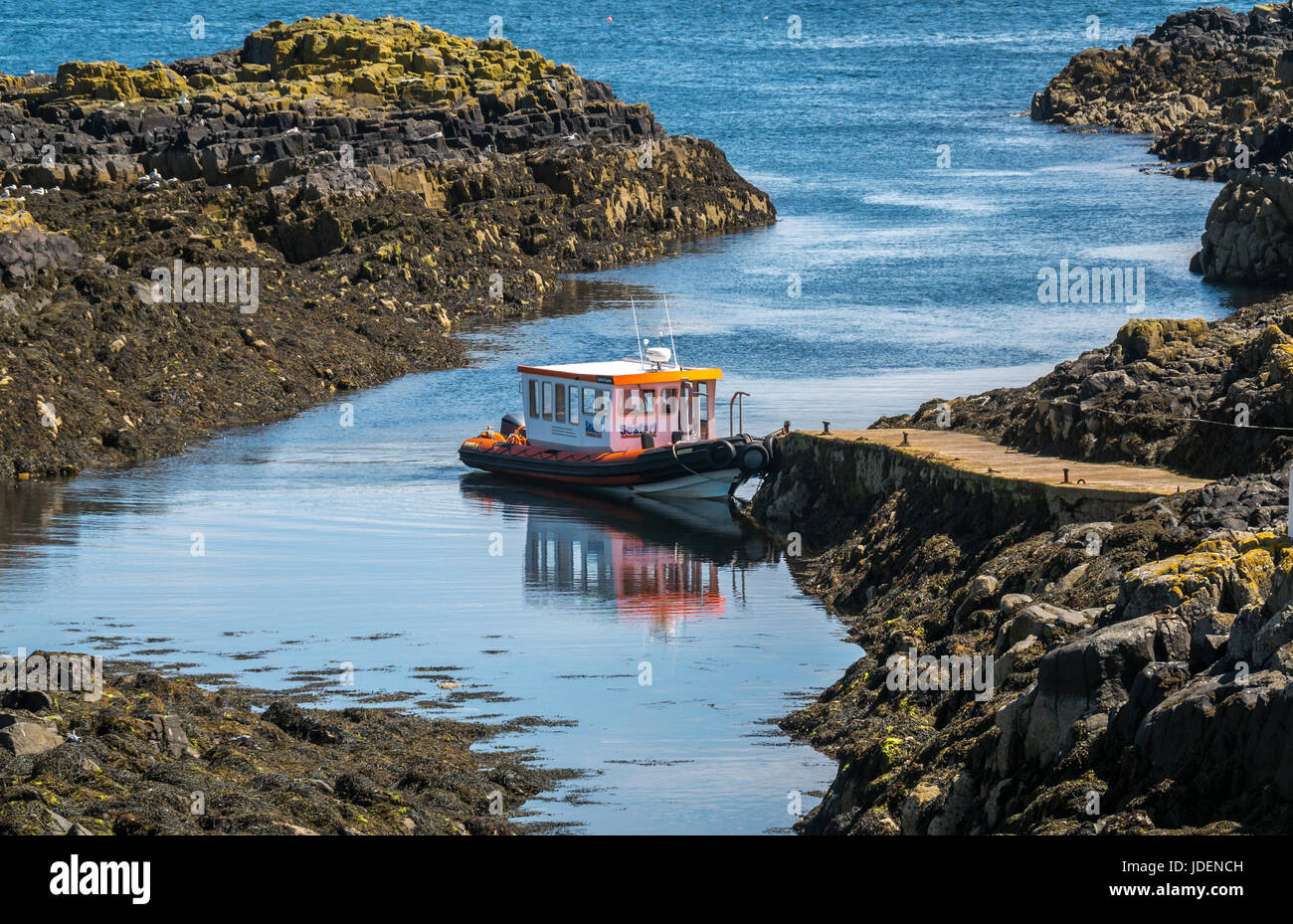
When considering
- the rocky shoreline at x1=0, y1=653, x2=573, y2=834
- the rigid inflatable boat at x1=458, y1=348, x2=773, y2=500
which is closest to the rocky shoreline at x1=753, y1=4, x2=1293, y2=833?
the rigid inflatable boat at x1=458, y1=348, x2=773, y2=500

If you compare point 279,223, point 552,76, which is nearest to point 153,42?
point 552,76

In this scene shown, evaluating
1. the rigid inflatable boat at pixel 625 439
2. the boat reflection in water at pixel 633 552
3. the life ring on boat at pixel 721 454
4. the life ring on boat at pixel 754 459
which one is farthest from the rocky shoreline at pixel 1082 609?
the rigid inflatable boat at pixel 625 439

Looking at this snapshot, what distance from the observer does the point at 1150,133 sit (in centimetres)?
11175

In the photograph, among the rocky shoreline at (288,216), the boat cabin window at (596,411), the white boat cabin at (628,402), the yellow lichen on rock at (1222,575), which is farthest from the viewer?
the rocky shoreline at (288,216)

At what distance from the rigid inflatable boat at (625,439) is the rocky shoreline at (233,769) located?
47.4ft

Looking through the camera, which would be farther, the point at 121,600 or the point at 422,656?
the point at 121,600

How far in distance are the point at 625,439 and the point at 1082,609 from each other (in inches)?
689

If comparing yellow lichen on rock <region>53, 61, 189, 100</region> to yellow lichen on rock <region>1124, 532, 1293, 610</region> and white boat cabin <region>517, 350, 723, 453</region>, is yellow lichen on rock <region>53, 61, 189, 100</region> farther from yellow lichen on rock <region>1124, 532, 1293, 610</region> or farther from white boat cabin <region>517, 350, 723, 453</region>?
yellow lichen on rock <region>1124, 532, 1293, 610</region>

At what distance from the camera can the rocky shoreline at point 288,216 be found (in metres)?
37.9

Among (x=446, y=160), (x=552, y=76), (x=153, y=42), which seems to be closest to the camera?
(x=446, y=160)

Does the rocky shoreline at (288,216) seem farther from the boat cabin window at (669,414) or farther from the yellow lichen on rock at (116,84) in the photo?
the boat cabin window at (669,414)

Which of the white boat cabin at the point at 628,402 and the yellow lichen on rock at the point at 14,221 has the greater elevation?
the yellow lichen on rock at the point at 14,221
